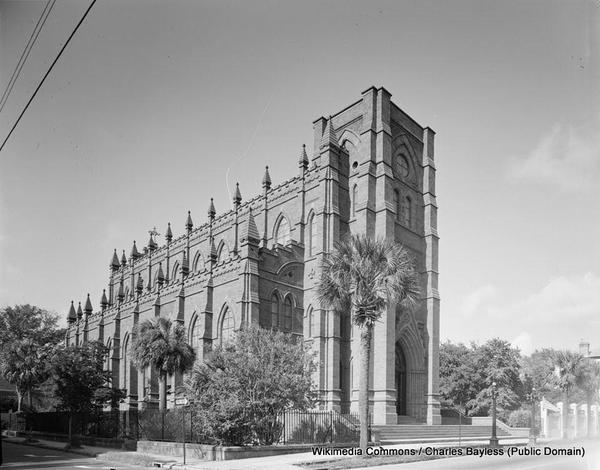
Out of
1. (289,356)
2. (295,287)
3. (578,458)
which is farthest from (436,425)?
(578,458)

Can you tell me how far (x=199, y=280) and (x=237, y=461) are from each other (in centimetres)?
2270

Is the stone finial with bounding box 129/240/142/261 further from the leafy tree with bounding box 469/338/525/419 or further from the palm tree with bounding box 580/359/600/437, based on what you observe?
the palm tree with bounding box 580/359/600/437

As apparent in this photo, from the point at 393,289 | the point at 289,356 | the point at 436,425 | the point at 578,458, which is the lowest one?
the point at 436,425

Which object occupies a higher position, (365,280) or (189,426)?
(365,280)

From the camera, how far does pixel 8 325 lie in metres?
67.3

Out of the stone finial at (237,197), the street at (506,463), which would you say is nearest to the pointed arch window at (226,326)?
the stone finial at (237,197)

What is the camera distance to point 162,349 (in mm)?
36750

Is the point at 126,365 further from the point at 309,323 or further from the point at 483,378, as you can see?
the point at 483,378

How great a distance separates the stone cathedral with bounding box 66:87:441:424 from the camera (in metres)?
39.4

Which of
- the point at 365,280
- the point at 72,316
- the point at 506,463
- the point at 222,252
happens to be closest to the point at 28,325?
the point at 72,316

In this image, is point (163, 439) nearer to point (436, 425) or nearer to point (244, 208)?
point (436, 425)

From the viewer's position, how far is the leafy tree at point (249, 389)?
1021 inches

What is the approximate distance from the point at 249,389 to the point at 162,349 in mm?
11845

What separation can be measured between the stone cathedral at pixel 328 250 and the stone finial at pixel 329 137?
0.28 ft
